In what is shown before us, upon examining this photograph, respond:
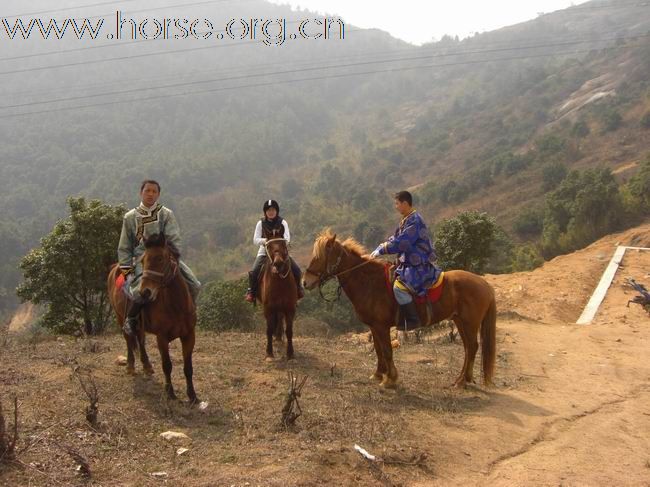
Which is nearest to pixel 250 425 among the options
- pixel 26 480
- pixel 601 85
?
pixel 26 480

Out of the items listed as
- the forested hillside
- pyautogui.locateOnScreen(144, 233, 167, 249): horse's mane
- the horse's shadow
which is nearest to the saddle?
the horse's shadow

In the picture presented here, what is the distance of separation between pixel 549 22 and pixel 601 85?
79.6m

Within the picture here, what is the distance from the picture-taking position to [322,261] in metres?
6.67

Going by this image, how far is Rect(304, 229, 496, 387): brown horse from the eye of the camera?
6.73m

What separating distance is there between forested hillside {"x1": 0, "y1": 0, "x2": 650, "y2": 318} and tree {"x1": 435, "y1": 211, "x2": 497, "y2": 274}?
11.3 m

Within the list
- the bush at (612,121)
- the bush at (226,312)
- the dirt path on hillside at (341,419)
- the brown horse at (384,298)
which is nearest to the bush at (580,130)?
the bush at (612,121)

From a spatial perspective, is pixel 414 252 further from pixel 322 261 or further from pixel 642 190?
pixel 642 190

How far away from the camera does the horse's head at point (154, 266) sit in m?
5.25

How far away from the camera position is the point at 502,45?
121312mm

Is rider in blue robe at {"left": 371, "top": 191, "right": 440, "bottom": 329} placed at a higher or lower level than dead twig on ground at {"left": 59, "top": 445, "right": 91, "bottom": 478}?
higher

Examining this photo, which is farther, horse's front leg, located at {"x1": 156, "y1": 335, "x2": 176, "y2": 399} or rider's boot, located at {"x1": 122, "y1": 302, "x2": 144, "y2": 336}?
rider's boot, located at {"x1": 122, "y1": 302, "x2": 144, "y2": 336}

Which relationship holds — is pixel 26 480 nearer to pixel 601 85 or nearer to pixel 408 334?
pixel 408 334

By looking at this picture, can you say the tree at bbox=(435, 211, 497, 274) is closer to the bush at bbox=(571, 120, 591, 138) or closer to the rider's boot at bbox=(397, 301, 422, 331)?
the rider's boot at bbox=(397, 301, 422, 331)

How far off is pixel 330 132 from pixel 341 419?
108m
